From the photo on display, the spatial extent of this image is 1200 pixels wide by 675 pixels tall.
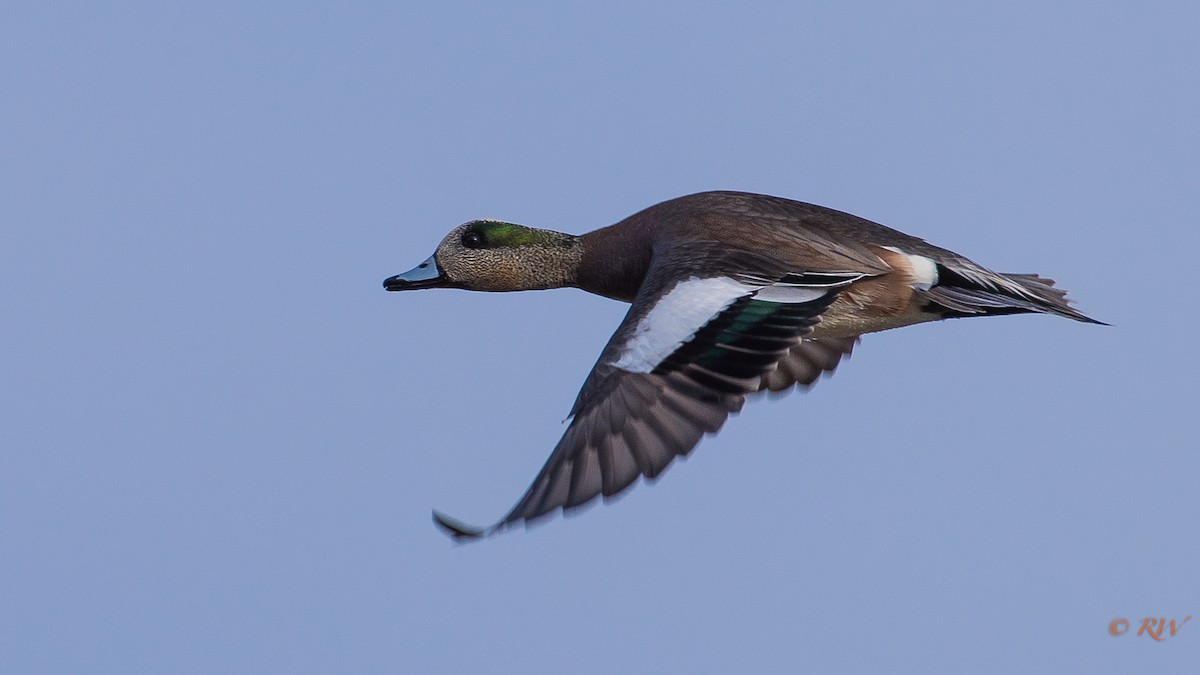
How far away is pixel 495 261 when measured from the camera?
17.8ft

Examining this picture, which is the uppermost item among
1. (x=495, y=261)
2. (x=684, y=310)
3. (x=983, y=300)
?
(x=495, y=261)

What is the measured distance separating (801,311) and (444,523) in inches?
47.8

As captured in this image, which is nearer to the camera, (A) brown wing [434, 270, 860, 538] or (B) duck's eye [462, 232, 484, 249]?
(A) brown wing [434, 270, 860, 538]

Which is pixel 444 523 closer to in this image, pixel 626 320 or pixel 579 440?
pixel 579 440

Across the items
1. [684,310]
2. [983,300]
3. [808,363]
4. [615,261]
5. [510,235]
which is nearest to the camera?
[684,310]

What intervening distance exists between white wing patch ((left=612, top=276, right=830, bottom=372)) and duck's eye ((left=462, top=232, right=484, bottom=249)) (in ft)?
4.88

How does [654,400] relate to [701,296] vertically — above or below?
below

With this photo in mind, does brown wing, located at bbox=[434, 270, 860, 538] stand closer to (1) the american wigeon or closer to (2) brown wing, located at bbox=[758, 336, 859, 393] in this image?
(1) the american wigeon

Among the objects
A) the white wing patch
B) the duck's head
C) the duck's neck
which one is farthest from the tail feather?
the duck's head

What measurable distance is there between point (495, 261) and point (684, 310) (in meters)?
1.61

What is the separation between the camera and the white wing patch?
3832mm

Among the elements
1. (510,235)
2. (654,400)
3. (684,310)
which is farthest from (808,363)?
(654,400)

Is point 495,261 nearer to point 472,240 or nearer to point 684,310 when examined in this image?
point 472,240

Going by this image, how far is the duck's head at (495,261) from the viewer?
5.34 meters
